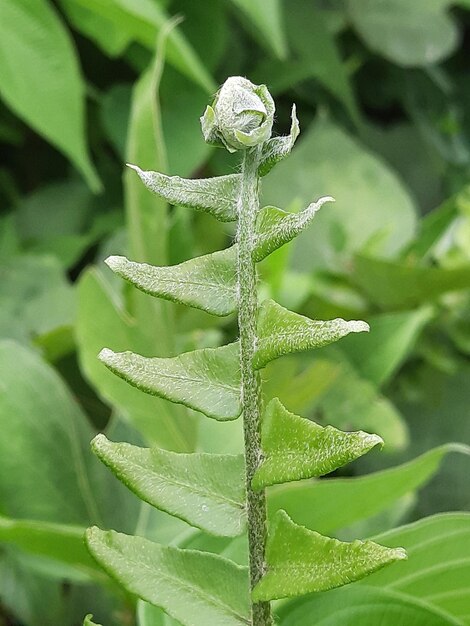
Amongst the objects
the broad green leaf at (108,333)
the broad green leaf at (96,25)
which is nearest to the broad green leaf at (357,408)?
the broad green leaf at (108,333)

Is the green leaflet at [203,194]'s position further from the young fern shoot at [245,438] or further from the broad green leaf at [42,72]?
the broad green leaf at [42,72]

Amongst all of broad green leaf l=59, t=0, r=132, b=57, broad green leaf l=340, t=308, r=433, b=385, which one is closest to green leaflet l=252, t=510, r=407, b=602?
broad green leaf l=340, t=308, r=433, b=385

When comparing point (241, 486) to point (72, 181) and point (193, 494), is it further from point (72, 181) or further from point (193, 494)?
point (72, 181)

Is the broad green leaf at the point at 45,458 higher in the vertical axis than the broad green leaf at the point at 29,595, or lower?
higher

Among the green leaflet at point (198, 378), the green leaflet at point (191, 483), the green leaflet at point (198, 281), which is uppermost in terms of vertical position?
the green leaflet at point (198, 281)

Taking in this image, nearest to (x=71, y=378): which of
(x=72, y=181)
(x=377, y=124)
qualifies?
(x=72, y=181)

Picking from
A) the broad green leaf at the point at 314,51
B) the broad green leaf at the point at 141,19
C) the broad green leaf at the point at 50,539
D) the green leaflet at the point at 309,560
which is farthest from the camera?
the broad green leaf at the point at 314,51

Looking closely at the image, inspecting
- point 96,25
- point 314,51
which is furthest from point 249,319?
point 314,51
